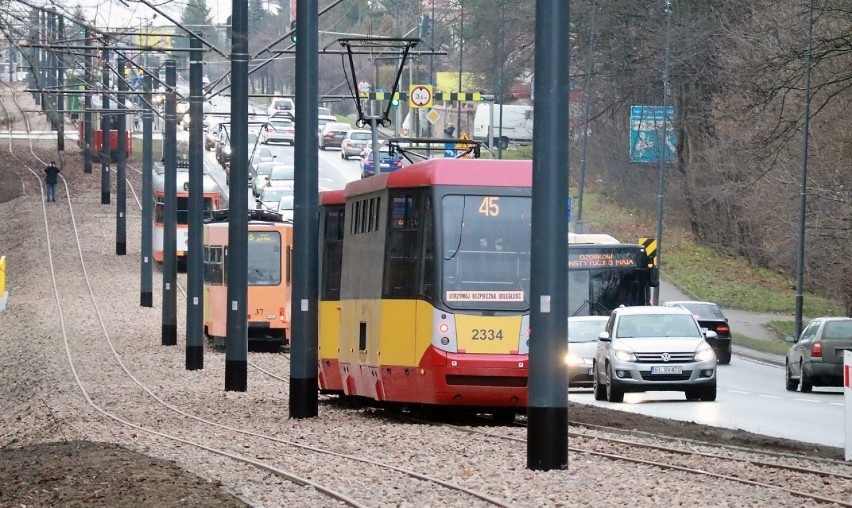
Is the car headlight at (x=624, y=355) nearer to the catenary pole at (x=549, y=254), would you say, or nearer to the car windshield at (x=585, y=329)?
the car windshield at (x=585, y=329)

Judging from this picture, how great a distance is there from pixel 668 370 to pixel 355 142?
6185 centimetres

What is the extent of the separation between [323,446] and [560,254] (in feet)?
14.6

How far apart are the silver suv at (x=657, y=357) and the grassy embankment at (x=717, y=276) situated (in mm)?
20732

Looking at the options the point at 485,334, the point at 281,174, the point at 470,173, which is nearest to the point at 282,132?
the point at 281,174

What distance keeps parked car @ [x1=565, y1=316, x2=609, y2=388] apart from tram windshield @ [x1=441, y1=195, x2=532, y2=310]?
13191mm

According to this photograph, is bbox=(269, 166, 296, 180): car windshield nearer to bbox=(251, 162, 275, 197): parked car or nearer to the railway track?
bbox=(251, 162, 275, 197): parked car

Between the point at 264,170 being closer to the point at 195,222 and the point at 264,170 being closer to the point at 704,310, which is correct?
the point at 704,310

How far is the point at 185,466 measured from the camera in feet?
49.6

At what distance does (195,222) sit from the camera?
3422 centimetres

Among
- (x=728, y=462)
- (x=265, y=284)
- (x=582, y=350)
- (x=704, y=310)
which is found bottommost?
(x=704, y=310)

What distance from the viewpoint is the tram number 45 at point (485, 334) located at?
1933cm

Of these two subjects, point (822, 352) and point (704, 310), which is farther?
point (704, 310)

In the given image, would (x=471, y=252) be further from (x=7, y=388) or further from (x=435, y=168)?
(x=7, y=388)

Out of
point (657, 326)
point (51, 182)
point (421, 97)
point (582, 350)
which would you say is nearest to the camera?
point (657, 326)
